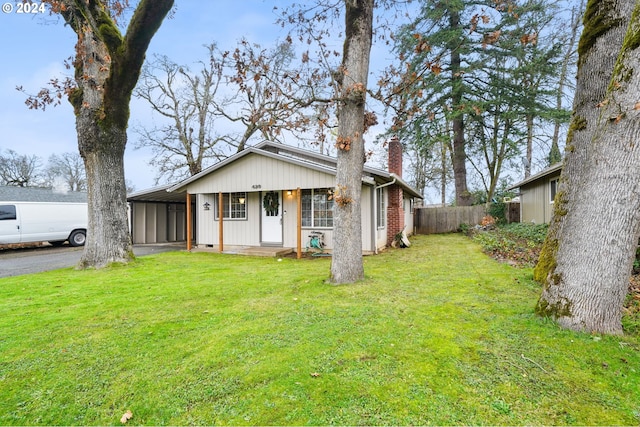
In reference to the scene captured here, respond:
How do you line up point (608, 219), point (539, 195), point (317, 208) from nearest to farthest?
point (608, 219) → point (317, 208) → point (539, 195)

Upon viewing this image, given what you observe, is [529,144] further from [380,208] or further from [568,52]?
[380,208]

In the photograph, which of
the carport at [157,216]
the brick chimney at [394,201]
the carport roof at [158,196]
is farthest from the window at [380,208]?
the carport at [157,216]

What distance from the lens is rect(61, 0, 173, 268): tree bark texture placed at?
7043mm

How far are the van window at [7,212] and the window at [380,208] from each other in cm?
1267

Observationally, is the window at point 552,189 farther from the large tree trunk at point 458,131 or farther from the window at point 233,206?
the window at point 233,206

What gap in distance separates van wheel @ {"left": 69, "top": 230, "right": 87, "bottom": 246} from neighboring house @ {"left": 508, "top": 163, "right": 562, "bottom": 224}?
18360 mm

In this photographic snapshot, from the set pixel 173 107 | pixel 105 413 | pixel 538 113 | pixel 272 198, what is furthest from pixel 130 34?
pixel 538 113

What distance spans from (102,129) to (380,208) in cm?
842

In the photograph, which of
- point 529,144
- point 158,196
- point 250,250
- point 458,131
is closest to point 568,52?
point 529,144

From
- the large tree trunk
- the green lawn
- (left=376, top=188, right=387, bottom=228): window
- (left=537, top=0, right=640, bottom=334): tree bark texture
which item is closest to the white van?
the green lawn

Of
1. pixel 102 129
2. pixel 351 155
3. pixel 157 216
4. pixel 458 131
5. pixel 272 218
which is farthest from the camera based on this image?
pixel 458 131

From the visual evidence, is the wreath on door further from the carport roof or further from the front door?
the carport roof

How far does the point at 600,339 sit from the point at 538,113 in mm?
15419

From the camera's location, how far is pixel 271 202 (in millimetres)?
10656
